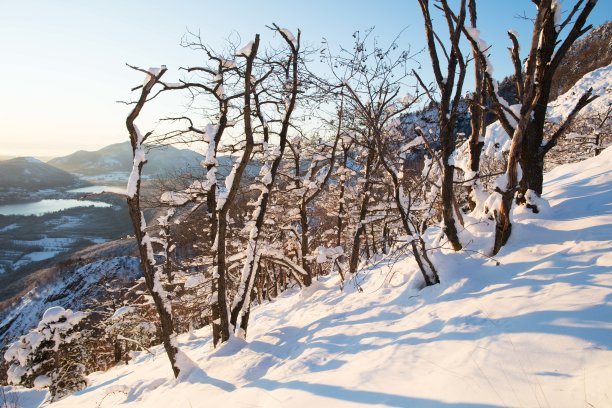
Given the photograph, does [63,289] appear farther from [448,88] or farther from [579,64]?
[579,64]

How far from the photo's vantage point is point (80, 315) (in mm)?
15445

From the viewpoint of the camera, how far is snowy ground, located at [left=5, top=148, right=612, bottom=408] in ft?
8.16

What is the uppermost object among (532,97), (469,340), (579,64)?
(579,64)

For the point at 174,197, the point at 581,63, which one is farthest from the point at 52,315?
the point at 581,63

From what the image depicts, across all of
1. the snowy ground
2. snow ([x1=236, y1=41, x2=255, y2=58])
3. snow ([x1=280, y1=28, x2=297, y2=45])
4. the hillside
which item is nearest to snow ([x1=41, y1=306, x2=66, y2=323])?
the snowy ground

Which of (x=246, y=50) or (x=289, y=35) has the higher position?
(x=289, y=35)

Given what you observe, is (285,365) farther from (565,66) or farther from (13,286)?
(13,286)

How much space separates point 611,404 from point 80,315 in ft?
61.3

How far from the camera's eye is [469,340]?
3.17m

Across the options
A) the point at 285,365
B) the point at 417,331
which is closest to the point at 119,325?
the point at 285,365

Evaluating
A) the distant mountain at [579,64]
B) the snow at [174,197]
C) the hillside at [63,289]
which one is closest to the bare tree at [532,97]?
the snow at [174,197]

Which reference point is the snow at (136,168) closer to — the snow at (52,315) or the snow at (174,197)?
the snow at (174,197)

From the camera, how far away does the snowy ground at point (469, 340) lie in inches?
97.9

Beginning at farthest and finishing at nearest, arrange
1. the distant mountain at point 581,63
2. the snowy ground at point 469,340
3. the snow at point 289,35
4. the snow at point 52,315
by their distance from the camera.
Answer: the distant mountain at point 581,63 → the snow at point 52,315 → the snow at point 289,35 → the snowy ground at point 469,340
